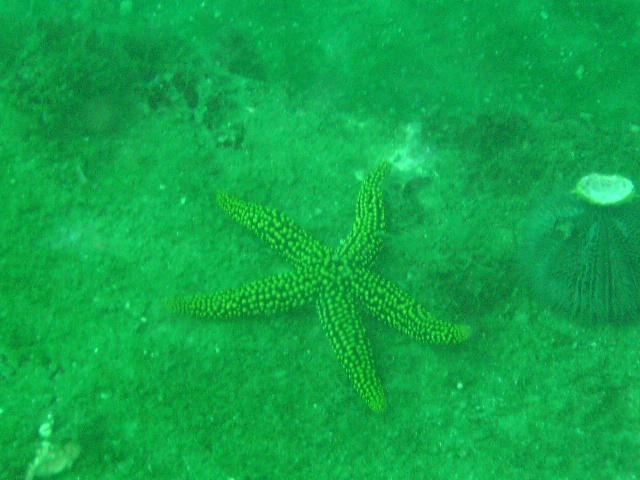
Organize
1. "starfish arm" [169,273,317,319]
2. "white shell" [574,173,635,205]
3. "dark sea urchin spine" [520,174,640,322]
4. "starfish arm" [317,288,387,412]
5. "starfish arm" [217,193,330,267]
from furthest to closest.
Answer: "starfish arm" [217,193,330,267] → "starfish arm" [169,273,317,319] → "starfish arm" [317,288,387,412] → "dark sea urchin spine" [520,174,640,322] → "white shell" [574,173,635,205]

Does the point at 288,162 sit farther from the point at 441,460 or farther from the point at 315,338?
the point at 441,460

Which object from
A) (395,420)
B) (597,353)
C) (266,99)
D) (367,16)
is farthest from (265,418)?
(367,16)

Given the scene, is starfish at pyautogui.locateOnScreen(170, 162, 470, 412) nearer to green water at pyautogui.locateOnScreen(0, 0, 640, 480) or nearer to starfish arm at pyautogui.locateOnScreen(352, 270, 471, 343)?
starfish arm at pyautogui.locateOnScreen(352, 270, 471, 343)

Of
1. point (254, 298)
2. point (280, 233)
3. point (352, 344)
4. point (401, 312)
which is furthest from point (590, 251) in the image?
point (254, 298)

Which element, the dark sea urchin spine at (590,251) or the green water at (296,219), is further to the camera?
the green water at (296,219)

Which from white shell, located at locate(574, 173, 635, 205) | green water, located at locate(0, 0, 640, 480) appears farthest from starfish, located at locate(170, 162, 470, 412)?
white shell, located at locate(574, 173, 635, 205)

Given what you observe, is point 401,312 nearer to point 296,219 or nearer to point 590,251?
point 296,219

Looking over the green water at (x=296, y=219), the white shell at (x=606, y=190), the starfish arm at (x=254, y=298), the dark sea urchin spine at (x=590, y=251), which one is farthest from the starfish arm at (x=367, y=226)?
the white shell at (x=606, y=190)

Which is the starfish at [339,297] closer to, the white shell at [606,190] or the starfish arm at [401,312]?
the starfish arm at [401,312]
